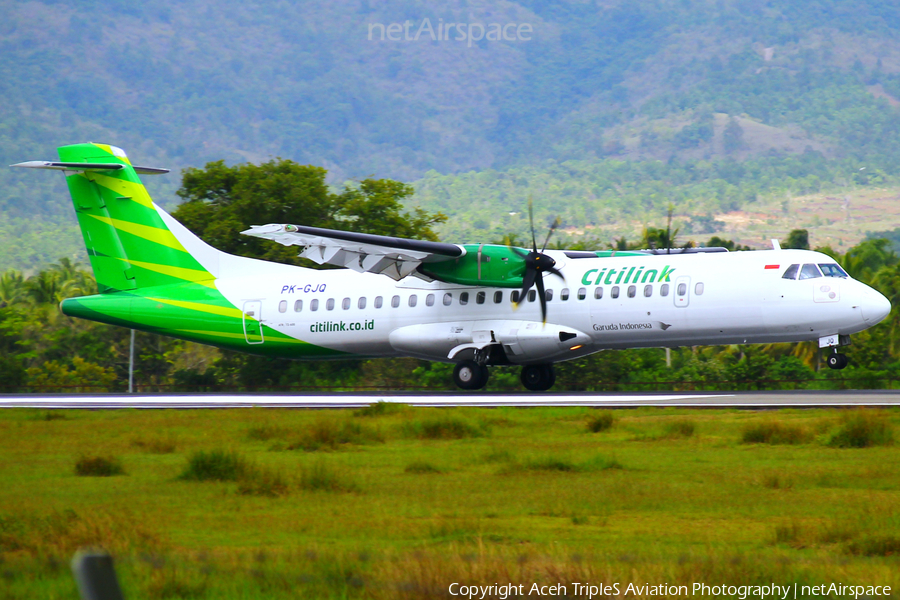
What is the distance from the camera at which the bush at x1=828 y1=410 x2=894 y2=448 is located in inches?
557

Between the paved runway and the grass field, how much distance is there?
9.50 ft

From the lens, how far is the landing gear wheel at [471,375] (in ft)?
85.0

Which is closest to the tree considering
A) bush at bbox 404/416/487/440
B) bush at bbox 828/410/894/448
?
bush at bbox 828/410/894/448

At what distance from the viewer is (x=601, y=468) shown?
40.3ft

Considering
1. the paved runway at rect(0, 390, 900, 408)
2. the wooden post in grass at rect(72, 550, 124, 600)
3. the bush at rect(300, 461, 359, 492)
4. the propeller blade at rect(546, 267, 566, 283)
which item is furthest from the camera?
the propeller blade at rect(546, 267, 566, 283)

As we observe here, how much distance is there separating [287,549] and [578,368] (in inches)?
1028

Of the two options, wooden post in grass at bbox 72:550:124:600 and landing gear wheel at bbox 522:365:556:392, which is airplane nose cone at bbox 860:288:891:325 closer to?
landing gear wheel at bbox 522:365:556:392

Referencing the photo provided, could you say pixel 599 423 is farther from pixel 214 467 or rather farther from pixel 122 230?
pixel 122 230

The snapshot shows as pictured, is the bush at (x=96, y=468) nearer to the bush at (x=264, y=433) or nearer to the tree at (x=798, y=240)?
the bush at (x=264, y=433)

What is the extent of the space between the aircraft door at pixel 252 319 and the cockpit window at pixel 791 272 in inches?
542

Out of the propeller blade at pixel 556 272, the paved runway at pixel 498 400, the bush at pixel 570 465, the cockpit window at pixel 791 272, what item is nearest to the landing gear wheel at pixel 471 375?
the paved runway at pixel 498 400

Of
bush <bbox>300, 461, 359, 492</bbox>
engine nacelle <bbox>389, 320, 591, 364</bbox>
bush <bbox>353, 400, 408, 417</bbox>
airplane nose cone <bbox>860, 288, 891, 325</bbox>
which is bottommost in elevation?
bush <bbox>353, 400, 408, 417</bbox>

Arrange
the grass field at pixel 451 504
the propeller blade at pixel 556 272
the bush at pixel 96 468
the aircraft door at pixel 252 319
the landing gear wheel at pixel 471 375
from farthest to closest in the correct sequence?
1. the aircraft door at pixel 252 319
2. the landing gear wheel at pixel 471 375
3. the propeller blade at pixel 556 272
4. the bush at pixel 96 468
5. the grass field at pixel 451 504

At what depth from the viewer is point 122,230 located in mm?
28922
